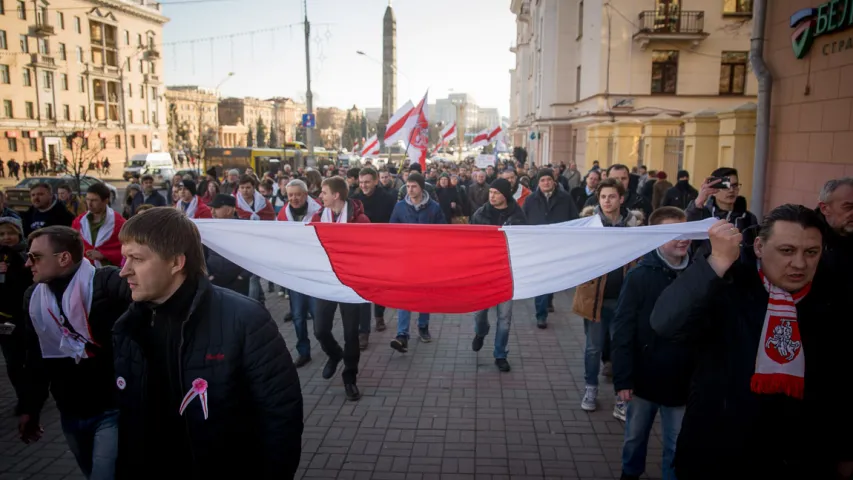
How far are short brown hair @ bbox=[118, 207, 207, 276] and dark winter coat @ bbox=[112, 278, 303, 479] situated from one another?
0.12 metres

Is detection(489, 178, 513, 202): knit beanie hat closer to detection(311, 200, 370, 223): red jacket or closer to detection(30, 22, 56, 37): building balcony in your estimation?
detection(311, 200, 370, 223): red jacket

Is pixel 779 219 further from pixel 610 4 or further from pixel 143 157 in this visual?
pixel 143 157

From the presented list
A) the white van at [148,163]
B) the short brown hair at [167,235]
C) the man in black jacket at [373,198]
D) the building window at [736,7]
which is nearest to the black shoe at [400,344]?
the man in black jacket at [373,198]

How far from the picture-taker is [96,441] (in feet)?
10.4

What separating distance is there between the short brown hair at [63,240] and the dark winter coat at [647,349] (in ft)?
10.8

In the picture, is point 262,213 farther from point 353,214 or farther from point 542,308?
point 542,308

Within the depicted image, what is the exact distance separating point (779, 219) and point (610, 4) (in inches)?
967

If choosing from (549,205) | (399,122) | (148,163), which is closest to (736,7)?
(399,122)

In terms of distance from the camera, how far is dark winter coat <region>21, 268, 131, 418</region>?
3.22 meters

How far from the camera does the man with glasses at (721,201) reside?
5.13m

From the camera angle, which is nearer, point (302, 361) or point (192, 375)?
point (192, 375)

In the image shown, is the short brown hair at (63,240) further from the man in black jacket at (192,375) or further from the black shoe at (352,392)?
the black shoe at (352,392)

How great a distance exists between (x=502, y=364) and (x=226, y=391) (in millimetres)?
4483

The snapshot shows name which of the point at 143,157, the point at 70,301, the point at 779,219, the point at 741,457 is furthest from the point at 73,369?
the point at 143,157
